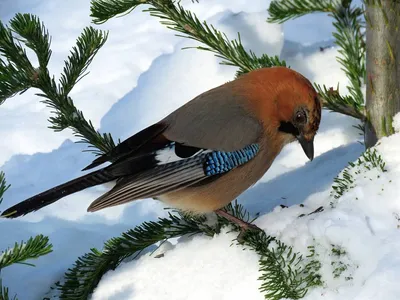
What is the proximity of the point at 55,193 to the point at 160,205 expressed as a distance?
0.92 meters

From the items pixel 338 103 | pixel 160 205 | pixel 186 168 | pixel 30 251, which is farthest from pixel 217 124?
pixel 30 251

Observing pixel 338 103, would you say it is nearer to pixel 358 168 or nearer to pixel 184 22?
pixel 358 168

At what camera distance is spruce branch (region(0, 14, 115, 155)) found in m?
2.47

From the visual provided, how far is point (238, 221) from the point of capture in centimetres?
262

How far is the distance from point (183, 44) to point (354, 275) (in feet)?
9.01

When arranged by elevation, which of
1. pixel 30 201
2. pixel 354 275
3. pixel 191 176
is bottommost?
pixel 354 275

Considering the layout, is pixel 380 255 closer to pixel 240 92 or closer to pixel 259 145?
pixel 259 145

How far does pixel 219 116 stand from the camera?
273 centimetres

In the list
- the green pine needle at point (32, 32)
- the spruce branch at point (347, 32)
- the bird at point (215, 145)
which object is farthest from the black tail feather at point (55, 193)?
the spruce branch at point (347, 32)

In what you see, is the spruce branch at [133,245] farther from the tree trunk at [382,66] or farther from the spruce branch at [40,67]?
the tree trunk at [382,66]

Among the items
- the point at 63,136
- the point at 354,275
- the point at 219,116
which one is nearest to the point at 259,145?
the point at 219,116

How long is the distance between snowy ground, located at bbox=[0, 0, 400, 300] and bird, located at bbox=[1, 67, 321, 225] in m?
0.18

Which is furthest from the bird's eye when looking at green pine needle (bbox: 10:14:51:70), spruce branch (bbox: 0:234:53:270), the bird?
spruce branch (bbox: 0:234:53:270)

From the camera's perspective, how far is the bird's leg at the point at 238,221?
252 centimetres
